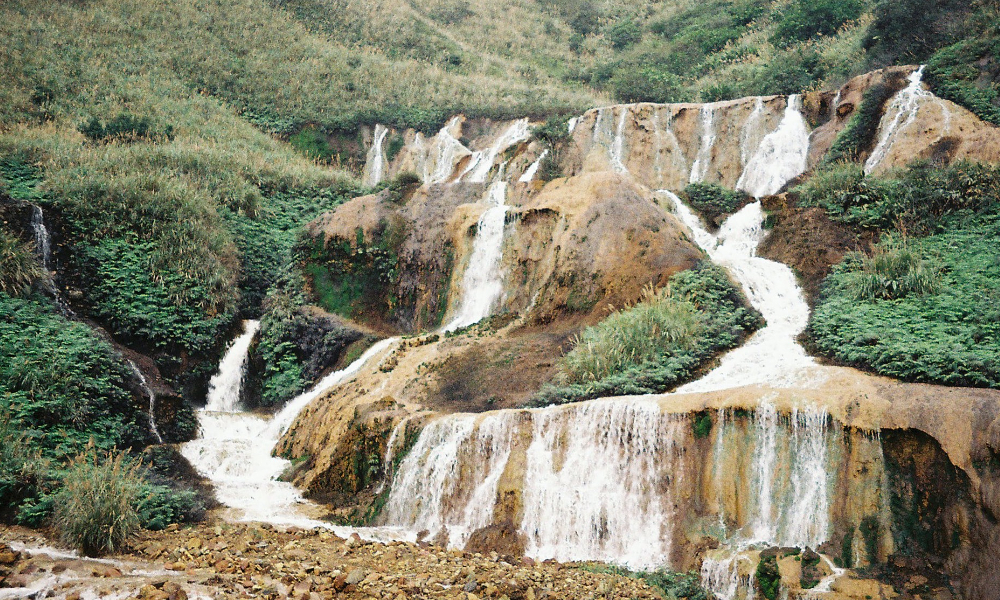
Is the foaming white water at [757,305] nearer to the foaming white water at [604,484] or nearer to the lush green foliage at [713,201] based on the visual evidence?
the lush green foliage at [713,201]

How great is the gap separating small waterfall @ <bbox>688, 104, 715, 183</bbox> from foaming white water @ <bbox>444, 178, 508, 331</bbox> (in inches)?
284

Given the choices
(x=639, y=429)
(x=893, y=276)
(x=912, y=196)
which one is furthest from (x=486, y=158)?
(x=639, y=429)

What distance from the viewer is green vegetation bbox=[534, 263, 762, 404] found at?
36.5 feet

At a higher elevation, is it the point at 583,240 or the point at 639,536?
the point at 583,240

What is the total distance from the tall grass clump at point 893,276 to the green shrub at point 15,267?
53.7ft

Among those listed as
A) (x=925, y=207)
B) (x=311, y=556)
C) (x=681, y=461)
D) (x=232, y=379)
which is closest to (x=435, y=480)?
(x=311, y=556)

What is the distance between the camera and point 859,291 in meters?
12.3

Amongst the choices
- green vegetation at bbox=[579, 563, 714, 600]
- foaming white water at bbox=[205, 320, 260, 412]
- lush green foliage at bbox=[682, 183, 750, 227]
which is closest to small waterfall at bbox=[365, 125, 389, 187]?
foaming white water at bbox=[205, 320, 260, 412]

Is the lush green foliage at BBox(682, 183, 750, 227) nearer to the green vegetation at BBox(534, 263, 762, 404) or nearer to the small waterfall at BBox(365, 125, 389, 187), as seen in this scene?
the green vegetation at BBox(534, 263, 762, 404)

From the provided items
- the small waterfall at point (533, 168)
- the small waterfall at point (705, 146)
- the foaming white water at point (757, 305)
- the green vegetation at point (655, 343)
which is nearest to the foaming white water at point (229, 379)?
the green vegetation at point (655, 343)

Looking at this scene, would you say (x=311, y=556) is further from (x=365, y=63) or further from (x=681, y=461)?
(x=365, y=63)

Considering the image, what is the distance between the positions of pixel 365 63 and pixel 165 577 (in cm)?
3394

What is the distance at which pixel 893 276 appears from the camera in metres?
12.1

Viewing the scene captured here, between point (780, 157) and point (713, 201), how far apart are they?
3144mm
